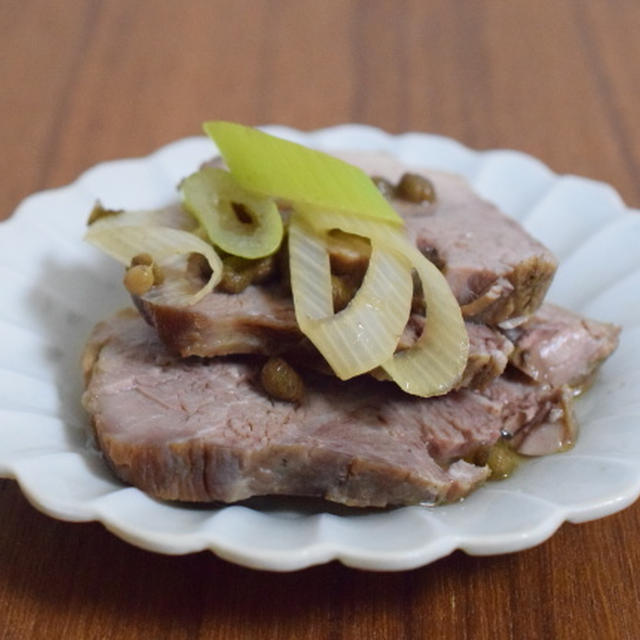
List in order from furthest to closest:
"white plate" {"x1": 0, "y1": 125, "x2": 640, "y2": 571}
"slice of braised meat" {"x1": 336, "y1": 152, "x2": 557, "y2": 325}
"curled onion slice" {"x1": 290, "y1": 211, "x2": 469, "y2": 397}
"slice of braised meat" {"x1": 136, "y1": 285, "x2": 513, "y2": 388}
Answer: "slice of braised meat" {"x1": 336, "y1": 152, "x2": 557, "y2": 325} < "slice of braised meat" {"x1": 136, "y1": 285, "x2": 513, "y2": 388} < "curled onion slice" {"x1": 290, "y1": 211, "x2": 469, "y2": 397} < "white plate" {"x1": 0, "y1": 125, "x2": 640, "y2": 571}

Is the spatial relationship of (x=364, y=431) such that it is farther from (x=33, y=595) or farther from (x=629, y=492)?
(x=33, y=595)

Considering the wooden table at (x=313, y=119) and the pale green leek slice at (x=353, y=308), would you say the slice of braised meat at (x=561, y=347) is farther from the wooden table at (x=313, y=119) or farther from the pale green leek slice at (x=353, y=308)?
the pale green leek slice at (x=353, y=308)

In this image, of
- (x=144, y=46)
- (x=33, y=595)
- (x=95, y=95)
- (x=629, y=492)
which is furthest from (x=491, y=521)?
(x=144, y=46)

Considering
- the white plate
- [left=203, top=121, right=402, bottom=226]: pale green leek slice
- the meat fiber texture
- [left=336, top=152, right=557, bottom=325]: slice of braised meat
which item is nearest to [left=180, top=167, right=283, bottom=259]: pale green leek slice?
[left=203, top=121, right=402, bottom=226]: pale green leek slice

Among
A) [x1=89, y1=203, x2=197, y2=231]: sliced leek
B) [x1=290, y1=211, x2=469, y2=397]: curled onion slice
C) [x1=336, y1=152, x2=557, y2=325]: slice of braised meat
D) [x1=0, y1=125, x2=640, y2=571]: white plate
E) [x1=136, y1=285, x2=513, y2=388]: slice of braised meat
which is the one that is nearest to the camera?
[x1=0, y1=125, x2=640, y2=571]: white plate

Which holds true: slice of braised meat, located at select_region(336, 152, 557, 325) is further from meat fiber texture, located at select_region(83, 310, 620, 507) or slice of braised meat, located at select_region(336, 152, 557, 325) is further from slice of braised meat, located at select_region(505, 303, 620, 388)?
meat fiber texture, located at select_region(83, 310, 620, 507)

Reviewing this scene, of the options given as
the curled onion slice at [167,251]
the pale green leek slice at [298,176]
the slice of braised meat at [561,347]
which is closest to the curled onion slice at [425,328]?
the pale green leek slice at [298,176]

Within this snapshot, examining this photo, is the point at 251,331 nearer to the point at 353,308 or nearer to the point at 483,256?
the point at 353,308

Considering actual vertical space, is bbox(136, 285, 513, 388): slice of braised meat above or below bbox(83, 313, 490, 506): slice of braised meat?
above
